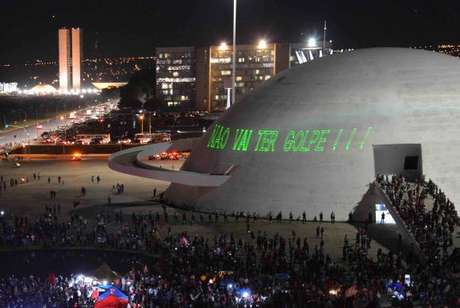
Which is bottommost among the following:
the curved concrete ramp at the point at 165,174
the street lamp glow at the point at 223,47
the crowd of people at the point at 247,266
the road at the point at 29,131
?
the road at the point at 29,131

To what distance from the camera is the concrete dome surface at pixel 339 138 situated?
1781 inches

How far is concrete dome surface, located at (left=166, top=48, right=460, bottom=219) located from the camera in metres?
45.2

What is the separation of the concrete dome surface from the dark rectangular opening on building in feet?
0.21

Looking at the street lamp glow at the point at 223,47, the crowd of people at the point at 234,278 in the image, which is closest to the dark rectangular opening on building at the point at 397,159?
the crowd of people at the point at 234,278

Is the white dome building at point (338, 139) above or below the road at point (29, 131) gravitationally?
above

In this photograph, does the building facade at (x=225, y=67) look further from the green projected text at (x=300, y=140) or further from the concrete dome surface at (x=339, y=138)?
the green projected text at (x=300, y=140)

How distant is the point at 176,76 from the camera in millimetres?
184500

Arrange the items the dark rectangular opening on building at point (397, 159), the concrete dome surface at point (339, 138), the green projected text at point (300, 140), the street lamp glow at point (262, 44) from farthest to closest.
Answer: the street lamp glow at point (262, 44)
the green projected text at point (300, 140)
the dark rectangular opening on building at point (397, 159)
the concrete dome surface at point (339, 138)

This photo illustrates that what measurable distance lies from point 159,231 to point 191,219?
4374 millimetres

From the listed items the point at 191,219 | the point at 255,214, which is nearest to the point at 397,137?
the point at 255,214

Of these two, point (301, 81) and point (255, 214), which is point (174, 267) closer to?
point (255, 214)

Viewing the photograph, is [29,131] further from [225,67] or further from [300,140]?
[300,140]

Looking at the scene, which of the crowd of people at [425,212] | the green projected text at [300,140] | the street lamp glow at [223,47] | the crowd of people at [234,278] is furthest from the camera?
the street lamp glow at [223,47]

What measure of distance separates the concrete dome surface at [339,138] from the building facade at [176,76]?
130560 millimetres
